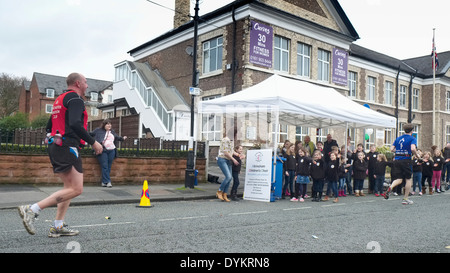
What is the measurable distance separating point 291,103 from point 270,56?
10560mm

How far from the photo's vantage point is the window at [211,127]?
22.4 meters

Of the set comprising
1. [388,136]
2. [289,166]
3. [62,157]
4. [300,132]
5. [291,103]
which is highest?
[388,136]

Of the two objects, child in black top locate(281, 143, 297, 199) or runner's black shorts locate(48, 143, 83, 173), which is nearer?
runner's black shorts locate(48, 143, 83, 173)

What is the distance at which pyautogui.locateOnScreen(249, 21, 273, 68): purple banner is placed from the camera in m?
20.2

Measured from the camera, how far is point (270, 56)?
2109cm

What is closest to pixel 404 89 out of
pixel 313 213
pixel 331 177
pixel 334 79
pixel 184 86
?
pixel 334 79

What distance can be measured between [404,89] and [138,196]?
1201 inches

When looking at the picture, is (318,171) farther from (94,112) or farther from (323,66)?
(94,112)

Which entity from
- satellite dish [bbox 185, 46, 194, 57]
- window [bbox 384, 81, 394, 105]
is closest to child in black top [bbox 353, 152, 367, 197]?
satellite dish [bbox 185, 46, 194, 57]

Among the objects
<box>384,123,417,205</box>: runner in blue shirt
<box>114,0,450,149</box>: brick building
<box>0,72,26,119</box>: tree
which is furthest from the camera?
<box>0,72,26,119</box>: tree

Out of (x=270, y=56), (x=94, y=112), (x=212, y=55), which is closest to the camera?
(x=270, y=56)

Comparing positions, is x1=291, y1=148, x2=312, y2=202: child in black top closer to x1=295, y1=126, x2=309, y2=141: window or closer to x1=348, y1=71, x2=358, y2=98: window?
x1=295, y1=126, x2=309, y2=141: window

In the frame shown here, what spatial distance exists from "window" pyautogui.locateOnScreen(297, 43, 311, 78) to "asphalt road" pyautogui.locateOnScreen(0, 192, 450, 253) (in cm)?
1491

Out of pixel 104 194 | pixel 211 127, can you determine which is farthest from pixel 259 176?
pixel 211 127
